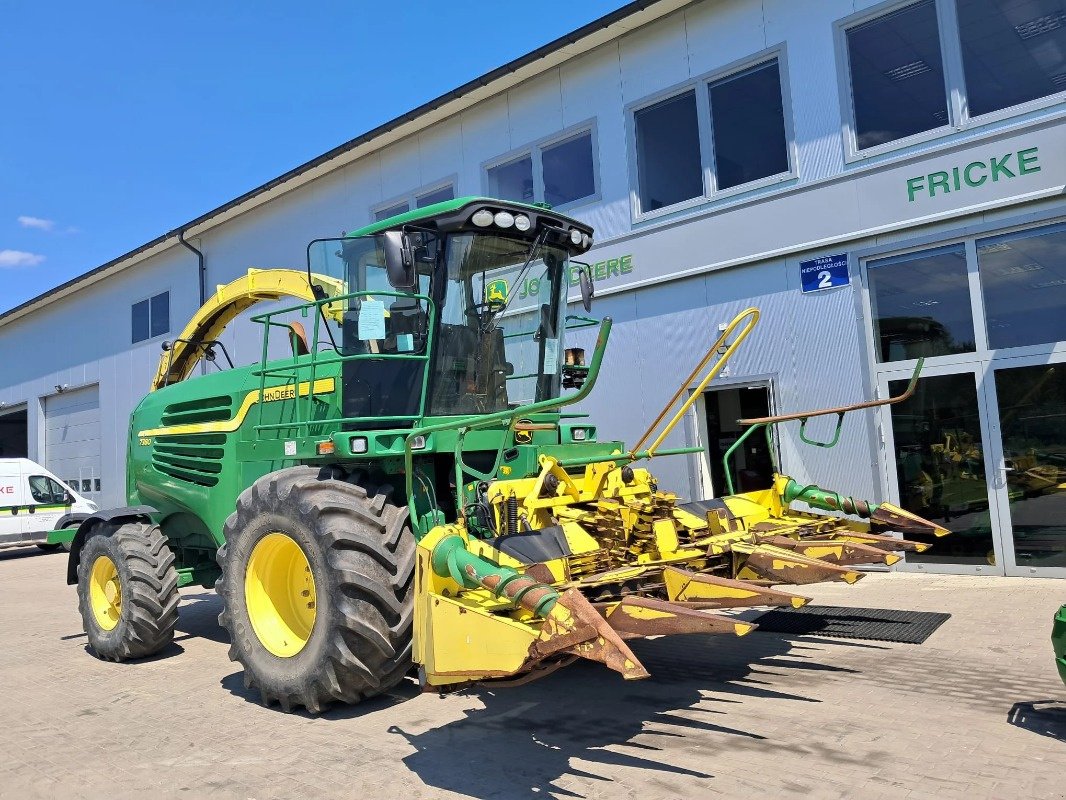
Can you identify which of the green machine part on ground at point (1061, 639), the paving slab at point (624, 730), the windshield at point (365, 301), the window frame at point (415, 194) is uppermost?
the window frame at point (415, 194)

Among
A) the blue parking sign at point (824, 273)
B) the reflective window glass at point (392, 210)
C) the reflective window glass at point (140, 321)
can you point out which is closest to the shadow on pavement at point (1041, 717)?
the blue parking sign at point (824, 273)

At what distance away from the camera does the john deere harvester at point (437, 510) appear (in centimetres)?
381

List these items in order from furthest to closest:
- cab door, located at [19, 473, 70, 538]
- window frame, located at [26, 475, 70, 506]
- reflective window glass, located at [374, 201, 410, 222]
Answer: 1. window frame, located at [26, 475, 70, 506]
2. cab door, located at [19, 473, 70, 538]
3. reflective window glass, located at [374, 201, 410, 222]

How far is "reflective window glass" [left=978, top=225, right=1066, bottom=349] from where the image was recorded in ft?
26.0

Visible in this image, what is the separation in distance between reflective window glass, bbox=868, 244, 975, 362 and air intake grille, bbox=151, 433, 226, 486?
6841 millimetres

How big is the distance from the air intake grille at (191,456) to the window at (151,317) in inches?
527

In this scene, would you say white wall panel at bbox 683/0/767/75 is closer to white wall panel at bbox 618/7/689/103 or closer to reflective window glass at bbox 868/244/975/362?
white wall panel at bbox 618/7/689/103

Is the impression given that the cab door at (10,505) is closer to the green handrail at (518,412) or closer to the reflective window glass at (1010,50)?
the green handrail at (518,412)

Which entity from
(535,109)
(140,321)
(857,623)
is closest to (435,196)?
(535,109)

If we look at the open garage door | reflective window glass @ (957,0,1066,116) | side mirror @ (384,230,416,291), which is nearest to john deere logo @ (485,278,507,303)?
side mirror @ (384,230,416,291)

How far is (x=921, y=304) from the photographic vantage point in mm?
8766

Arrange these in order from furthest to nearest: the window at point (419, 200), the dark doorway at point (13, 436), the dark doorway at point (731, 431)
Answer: the dark doorway at point (13, 436)
the window at point (419, 200)
the dark doorway at point (731, 431)

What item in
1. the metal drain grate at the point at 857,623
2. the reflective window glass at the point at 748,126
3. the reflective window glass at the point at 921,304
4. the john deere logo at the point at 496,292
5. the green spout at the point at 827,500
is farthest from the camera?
the reflective window glass at the point at 748,126

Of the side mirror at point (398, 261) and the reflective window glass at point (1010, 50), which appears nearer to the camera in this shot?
the side mirror at point (398, 261)
